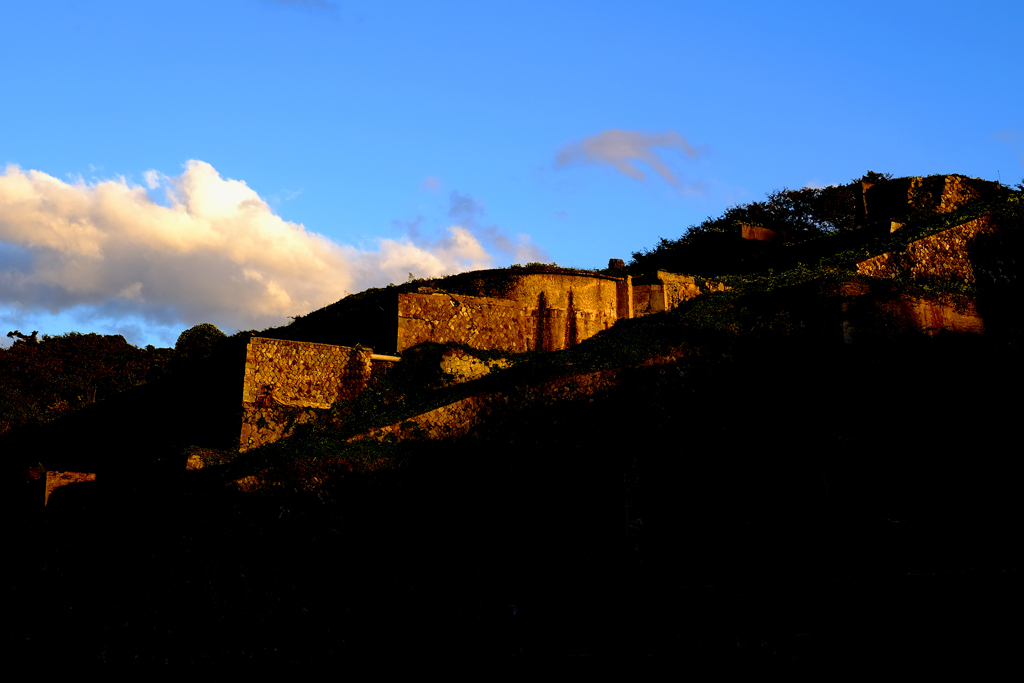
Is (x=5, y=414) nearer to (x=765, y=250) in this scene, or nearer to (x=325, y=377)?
(x=325, y=377)

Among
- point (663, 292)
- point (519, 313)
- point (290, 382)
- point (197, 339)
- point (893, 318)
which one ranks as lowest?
point (290, 382)

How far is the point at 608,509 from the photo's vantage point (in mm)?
10477

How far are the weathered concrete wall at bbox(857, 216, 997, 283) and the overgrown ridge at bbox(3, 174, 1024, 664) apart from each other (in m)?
0.27

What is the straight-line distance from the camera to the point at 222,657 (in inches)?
317

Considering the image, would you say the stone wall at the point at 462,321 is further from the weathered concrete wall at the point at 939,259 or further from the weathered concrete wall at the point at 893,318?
the weathered concrete wall at the point at 939,259

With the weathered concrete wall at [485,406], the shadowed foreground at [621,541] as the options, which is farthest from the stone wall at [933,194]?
the weathered concrete wall at [485,406]

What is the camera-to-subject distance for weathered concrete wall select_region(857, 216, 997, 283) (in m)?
13.7

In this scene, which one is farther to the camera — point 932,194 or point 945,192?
point 932,194

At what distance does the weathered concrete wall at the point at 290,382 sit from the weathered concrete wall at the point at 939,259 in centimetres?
812

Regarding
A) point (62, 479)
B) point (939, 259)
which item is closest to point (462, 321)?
point (62, 479)

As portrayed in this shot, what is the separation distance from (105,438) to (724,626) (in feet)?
41.0

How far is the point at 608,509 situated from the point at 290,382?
16.4ft

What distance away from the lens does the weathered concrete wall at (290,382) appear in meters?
11.9

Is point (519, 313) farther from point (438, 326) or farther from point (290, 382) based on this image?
point (290, 382)
